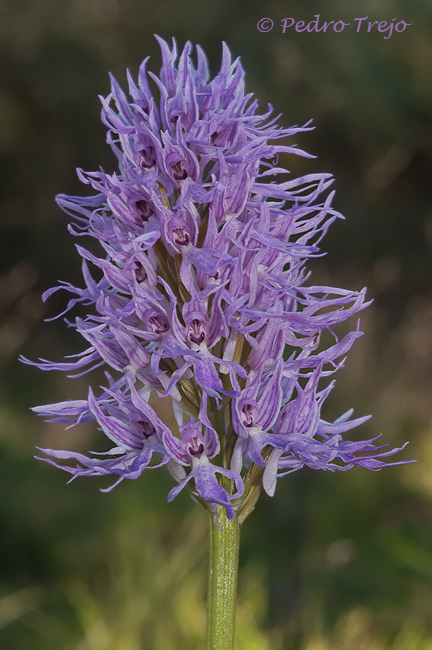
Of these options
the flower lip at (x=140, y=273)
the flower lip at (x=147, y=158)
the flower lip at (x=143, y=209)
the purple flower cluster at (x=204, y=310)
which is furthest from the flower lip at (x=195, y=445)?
the flower lip at (x=147, y=158)

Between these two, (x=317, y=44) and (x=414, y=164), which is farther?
(x=414, y=164)

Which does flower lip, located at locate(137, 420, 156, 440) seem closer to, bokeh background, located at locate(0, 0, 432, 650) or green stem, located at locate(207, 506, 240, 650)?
green stem, located at locate(207, 506, 240, 650)

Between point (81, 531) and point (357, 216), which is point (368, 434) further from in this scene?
point (357, 216)

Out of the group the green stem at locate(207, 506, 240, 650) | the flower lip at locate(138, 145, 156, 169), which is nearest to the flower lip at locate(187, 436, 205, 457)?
the green stem at locate(207, 506, 240, 650)

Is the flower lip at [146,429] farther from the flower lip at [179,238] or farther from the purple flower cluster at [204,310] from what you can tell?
the flower lip at [179,238]

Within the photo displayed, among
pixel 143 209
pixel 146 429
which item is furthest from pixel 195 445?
pixel 143 209

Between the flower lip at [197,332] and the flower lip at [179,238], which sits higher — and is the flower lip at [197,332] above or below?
below

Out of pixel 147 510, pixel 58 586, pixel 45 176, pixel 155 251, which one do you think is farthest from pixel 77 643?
pixel 45 176
